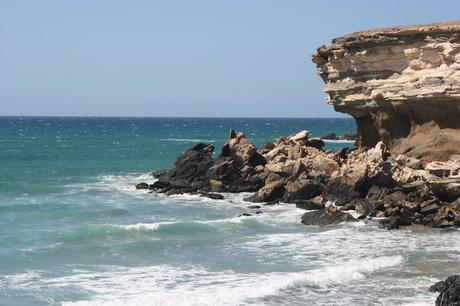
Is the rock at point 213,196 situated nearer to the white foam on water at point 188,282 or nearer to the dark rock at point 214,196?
the dark rock at point 214,196

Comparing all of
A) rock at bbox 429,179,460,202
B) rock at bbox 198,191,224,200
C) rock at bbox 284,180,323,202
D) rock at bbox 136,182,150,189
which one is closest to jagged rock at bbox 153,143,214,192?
rock at bbox 136,182,150,189

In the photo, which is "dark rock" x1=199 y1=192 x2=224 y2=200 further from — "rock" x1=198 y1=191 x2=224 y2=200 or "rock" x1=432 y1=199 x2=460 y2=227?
"rock" x1=432 y1=199 x2=460 y2=227

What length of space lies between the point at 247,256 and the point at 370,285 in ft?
14.5

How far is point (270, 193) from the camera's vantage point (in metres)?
→ 30.7

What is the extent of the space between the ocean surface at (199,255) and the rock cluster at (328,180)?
102cm

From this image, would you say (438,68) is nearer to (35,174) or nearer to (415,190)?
(415,190)

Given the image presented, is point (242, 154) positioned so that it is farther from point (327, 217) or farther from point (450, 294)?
point (450, 294)

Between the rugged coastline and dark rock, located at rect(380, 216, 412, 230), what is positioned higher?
the rugged coastline

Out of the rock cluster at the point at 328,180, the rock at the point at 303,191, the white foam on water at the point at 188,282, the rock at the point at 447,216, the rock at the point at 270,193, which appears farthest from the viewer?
the rock at the point at 270,193

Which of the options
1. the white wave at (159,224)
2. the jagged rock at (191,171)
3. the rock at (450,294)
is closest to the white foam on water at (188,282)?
the rock at (450,294)

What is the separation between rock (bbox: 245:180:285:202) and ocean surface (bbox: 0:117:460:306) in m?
0.71

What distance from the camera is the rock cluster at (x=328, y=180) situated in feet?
83.5

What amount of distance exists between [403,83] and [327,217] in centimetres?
695

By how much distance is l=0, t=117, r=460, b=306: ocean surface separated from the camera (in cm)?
1633
